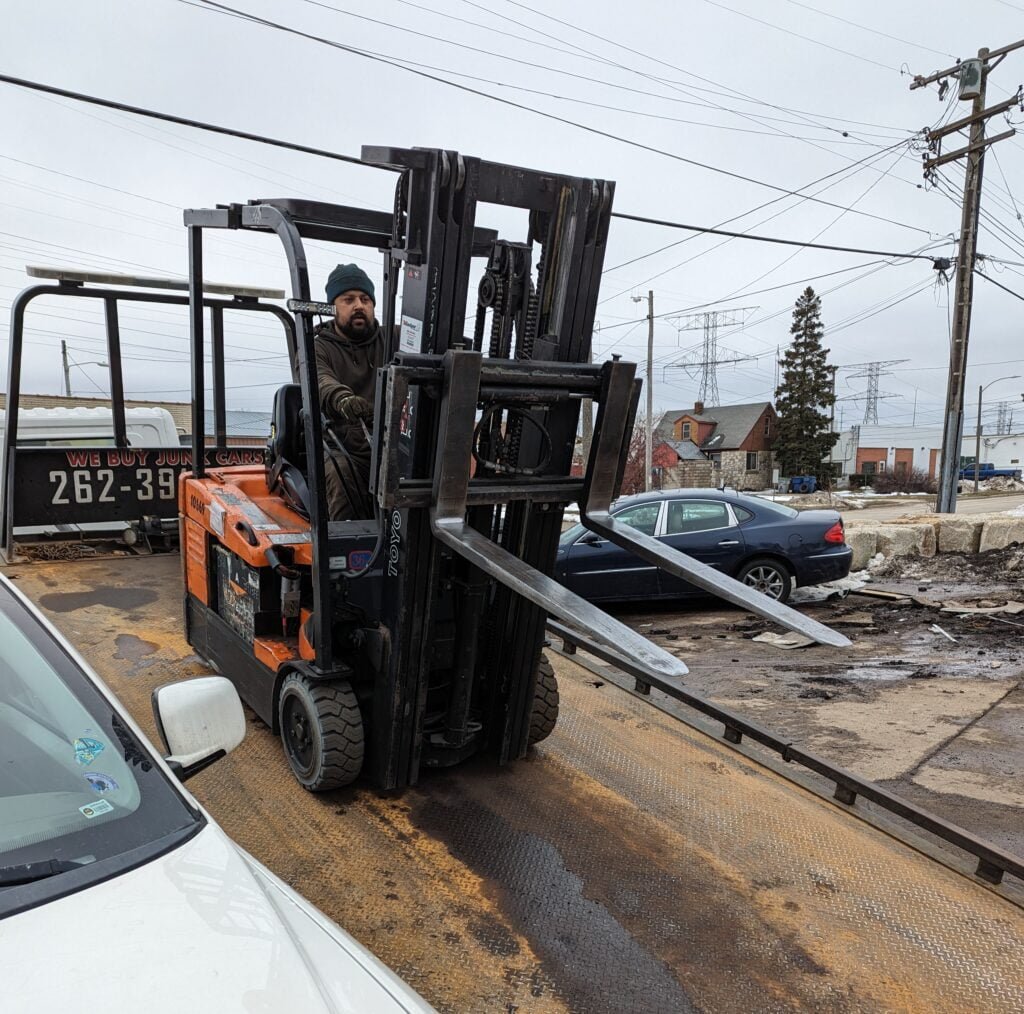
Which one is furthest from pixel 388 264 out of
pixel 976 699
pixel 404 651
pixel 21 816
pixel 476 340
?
pixel 976 699

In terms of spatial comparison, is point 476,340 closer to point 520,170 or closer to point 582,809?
point 520,170

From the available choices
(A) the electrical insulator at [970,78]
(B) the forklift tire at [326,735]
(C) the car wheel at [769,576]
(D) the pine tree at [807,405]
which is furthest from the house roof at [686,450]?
(B) the forklift tire at [326,735]

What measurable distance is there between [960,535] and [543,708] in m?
12.4

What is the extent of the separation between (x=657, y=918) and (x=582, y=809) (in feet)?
2.58

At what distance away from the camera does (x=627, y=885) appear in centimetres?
312

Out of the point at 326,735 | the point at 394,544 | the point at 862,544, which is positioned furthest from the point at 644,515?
the point at 326,735

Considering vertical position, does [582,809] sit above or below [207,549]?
below

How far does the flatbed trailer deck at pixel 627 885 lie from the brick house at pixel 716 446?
52470 mm

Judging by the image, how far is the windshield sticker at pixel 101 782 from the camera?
74.6 inches

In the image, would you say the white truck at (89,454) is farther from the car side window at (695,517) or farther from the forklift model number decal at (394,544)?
the car side window at (695,517)

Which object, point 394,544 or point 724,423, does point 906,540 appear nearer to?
point 394,544

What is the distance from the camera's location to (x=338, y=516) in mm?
4016

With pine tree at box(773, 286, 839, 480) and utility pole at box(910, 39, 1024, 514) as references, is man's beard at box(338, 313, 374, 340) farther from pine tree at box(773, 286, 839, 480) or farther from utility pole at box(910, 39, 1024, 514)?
pine tree at box(773, 286, 839, 480)

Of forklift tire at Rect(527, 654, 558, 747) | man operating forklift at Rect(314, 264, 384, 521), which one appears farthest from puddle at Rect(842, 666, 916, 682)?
man operating forklift at Rect(314, 264, 384, 521)
